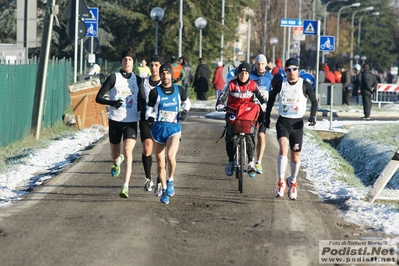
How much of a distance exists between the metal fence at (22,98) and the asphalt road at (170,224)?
385 centimetres

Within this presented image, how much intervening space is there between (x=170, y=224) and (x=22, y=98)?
1051 cm

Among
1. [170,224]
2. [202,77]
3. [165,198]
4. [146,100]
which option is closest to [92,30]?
[202,77]

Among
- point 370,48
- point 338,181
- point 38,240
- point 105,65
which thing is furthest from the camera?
point 370,48

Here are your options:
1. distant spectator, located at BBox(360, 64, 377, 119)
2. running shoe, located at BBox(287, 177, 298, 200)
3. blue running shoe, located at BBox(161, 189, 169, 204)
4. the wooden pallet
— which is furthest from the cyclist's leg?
distant spectator, located at BBox(360, 64, 377, 119)

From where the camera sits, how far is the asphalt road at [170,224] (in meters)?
8.48

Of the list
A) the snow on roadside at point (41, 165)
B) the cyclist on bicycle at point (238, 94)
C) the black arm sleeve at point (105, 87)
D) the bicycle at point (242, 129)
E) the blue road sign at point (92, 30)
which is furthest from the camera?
the blue road sign at point (92, 30)

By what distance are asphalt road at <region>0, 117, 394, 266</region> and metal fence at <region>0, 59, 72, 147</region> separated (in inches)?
152

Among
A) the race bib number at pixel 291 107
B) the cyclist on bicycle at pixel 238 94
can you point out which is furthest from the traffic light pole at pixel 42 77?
the race bib number at pixel 291 107

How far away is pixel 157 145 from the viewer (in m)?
11.8

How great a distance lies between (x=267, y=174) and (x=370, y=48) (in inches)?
4517

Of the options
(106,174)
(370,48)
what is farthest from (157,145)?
(370,48)

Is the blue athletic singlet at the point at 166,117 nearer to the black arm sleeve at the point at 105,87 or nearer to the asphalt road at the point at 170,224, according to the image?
the black arm sleeve at the point at 105,87

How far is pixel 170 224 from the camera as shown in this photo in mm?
10148

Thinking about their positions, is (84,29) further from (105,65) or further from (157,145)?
(105,65)
